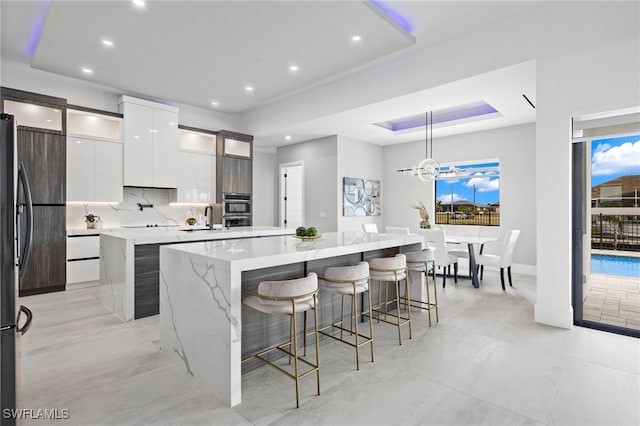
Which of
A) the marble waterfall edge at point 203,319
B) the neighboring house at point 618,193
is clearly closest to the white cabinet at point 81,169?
the marble waterfall edge at point 203,319

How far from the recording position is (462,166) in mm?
6969

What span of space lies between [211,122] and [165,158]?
154 cm

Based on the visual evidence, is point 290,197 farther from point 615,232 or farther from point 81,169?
point 615,232

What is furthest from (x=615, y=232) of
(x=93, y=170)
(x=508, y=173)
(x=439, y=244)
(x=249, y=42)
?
(x=93, y=170)

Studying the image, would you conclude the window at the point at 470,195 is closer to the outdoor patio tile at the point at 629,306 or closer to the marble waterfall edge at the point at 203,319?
the outdoor patio tile at the point at 629,306

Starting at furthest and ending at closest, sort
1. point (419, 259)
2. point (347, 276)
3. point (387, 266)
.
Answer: point (419, 259), point (387, 266), point (347, 276)

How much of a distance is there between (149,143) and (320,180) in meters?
3.34

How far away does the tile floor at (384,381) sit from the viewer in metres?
1.91

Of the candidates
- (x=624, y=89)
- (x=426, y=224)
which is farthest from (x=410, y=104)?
(x=624, y=89)

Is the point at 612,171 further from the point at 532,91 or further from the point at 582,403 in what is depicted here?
A: the point at 582,403

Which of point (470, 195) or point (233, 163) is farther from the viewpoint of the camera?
point (470, 195)

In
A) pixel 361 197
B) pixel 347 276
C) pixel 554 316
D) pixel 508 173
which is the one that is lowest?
pixel 554 316

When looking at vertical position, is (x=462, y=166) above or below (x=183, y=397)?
above

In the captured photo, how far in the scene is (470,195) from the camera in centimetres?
705
